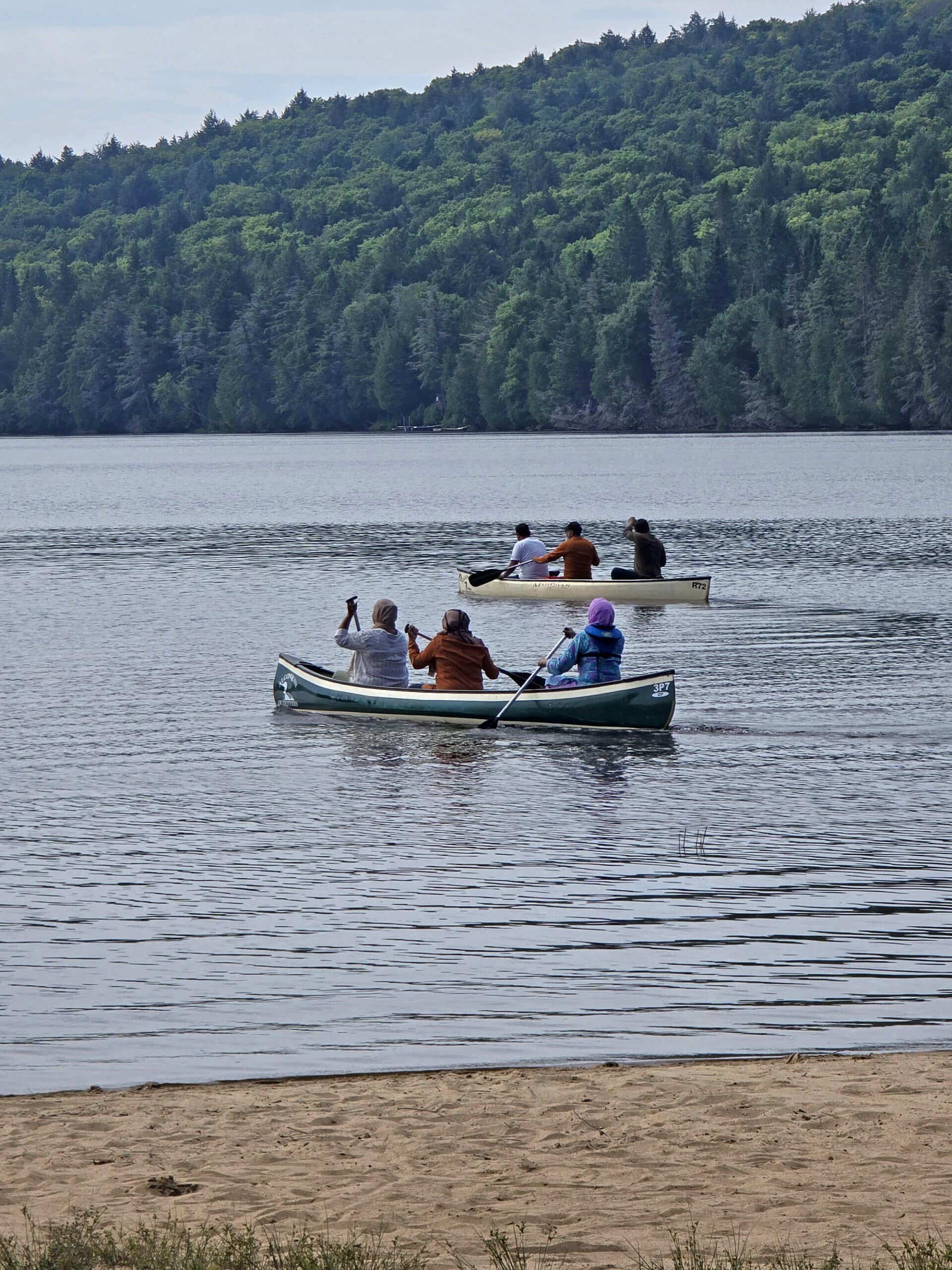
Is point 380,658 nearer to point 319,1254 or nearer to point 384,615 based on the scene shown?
point 384,615

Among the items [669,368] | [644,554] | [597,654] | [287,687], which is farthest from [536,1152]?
[669,368]

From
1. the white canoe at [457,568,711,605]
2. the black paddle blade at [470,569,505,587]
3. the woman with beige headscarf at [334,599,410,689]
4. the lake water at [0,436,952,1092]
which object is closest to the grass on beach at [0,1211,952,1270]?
the lake water at [0,436,952,1092]

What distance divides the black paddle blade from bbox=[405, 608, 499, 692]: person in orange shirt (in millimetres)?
15012

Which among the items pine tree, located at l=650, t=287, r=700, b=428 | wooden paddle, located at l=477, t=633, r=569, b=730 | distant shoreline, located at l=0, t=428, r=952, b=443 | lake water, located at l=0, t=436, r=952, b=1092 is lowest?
lake water, located at l=0, t=436, r=952, b=1092

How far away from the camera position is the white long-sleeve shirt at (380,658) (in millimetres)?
21844

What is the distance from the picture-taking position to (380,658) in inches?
872

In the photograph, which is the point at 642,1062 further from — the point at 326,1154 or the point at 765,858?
the point at 765,858

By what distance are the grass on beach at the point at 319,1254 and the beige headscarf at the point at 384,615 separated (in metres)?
13.9

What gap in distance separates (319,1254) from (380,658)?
1530 cm

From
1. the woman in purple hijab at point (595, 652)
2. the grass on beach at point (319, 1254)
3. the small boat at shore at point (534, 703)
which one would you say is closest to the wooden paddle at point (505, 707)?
the small boat at shore at point (534, 703)

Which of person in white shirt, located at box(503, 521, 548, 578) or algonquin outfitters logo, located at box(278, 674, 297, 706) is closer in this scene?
algonquin outfitters logo, located at box(278, 674, 297, 706)

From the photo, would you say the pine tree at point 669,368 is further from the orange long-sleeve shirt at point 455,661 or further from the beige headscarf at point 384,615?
the beige headscarf at point 384,615

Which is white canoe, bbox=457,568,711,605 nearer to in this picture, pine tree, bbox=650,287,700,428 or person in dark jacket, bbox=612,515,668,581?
person in dark jacket, bbox=612,515,668,581

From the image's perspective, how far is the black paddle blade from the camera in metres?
37.0
